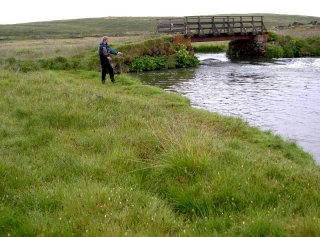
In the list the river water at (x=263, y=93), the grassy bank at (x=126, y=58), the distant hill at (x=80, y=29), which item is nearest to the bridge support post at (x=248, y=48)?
the grassy bank at (x=126, y=58)

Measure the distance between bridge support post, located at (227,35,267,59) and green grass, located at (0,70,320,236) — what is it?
36941 mm

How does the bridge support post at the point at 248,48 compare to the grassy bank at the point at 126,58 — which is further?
the bridge support post at the point at 248,48

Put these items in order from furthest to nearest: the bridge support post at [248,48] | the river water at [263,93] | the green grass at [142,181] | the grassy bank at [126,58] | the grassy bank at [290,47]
A: the bridge support post at [248,48] → the grassy bank at [290,47] → the grassy bank at [126,58] → the river water at [263,93] → the green grass at [142,181]

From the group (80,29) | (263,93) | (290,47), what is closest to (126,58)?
(263,93)

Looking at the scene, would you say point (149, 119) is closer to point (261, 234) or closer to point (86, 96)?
point (86, 96)

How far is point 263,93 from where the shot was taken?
22281 millimetres

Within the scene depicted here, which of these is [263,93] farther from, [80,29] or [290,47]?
[80,29]

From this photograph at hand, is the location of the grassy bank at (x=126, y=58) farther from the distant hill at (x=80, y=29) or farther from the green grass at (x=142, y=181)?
the distant hill at (x=80, y=29)

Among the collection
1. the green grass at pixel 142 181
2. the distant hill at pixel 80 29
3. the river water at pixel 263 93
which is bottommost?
the river water at pixel 263 93

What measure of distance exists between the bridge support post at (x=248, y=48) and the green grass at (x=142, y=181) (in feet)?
121

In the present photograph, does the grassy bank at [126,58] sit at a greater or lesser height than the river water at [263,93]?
greater

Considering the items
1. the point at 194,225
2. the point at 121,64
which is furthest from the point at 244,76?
the point at 194,225

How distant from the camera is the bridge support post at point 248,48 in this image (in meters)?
46.8

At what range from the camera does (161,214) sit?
600 centimetres
